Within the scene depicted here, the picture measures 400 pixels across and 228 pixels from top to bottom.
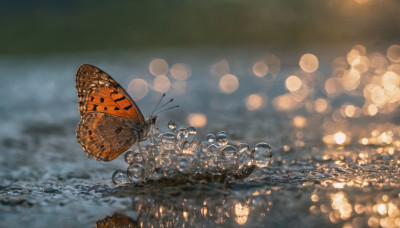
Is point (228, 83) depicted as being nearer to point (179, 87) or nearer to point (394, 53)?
point (179, 87)

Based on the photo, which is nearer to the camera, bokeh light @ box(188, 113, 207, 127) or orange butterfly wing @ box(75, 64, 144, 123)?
orange butterfly wing @ box(75, 64, 144, 123)

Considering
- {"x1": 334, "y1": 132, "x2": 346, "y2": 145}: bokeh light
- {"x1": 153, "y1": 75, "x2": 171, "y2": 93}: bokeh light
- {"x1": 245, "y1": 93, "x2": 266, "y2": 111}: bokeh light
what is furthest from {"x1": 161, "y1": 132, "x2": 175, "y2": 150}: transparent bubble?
{"x1": 153, "y1": 75, "x2": 171, "y2": 93}: bokeh light

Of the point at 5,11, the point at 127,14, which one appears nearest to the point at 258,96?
the point at 127,14

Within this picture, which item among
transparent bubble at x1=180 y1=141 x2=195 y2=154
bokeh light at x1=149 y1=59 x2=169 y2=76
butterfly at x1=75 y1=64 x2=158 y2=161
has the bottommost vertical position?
transparent bubble at x1=180 y1=141 x2=195 y2=154

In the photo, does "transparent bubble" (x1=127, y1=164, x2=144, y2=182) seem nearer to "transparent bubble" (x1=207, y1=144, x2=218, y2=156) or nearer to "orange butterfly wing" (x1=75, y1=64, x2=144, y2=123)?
"transparent bubble" (x1=207, y1=144, x2=218, y2=156)

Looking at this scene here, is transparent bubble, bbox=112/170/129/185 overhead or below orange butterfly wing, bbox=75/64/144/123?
below

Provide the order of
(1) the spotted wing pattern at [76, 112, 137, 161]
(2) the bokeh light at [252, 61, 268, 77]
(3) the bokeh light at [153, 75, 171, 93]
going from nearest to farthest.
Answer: (1) the spotted wing pattern at [76, 112, 137, 161] → (3) the bokeh light at [153, 75, 171, 93] → (2) the bokeh light at [252, 61, 268, 77]
